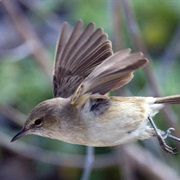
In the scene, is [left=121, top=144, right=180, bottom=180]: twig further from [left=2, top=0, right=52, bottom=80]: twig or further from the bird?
the bird

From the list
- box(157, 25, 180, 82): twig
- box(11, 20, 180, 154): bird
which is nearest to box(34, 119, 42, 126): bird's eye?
box(11, 20, 180, 154): bird

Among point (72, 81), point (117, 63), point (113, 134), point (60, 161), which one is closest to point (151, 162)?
point (60, 161)

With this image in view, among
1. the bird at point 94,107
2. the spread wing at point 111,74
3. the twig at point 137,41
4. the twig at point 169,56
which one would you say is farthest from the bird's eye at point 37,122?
the twig at point 169,56

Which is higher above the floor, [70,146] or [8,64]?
[8,64]

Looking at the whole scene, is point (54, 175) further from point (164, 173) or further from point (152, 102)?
point (152, 102)

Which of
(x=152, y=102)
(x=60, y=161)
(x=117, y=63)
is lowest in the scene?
(x=60, y=161)
